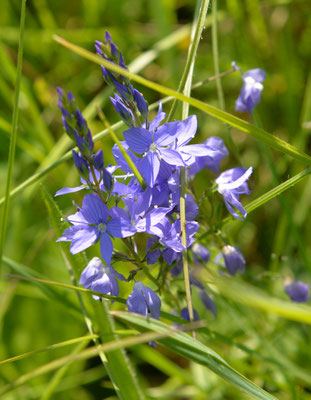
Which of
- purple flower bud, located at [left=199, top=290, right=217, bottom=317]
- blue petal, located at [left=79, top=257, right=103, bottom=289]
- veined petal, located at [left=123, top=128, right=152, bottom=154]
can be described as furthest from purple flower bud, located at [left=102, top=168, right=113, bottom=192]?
purple flower bud, located at [left=199, top=290, right=217, bottom=317]

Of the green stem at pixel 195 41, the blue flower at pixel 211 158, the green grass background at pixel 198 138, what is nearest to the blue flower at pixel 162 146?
the green stem at pixel 195 41

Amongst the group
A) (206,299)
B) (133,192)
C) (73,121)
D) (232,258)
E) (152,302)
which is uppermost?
(73,121)

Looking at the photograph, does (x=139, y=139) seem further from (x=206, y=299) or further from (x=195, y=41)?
(x=206, y=299)

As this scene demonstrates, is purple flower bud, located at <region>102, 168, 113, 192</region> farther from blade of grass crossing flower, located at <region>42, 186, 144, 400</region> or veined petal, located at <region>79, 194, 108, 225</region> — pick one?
blade of grass crossing flower, located at <region>42, 186, 144, 400</region>

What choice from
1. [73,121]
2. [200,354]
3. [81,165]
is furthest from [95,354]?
[73,121]

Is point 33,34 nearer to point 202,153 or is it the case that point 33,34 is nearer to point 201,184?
point 201,184

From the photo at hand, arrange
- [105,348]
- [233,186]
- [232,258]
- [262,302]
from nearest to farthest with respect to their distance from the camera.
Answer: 1. [262,302]
2. [105,348]
3. [233,186]
4. [232,258]

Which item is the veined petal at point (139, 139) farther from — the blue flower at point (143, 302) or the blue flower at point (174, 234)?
the blue flower at point (143, 302)
